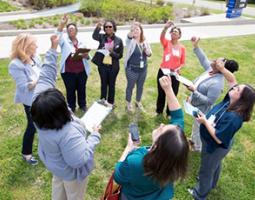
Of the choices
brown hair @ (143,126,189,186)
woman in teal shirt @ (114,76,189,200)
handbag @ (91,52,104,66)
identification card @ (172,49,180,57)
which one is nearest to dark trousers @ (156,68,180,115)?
identification card @ (172,49,180,57)

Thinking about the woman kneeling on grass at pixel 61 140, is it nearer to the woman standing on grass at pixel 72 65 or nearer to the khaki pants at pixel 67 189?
the khaki pants at pixel 67 189

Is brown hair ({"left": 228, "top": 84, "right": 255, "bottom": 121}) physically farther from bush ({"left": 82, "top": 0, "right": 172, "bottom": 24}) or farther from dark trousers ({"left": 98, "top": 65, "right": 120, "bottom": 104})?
bush ({"left": 82, "top": 0, "right": 172, "bottom": 24})

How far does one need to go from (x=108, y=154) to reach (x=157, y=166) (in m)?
2.85

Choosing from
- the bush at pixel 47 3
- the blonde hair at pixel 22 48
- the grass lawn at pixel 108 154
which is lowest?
the grass lawn at pixel 108 154

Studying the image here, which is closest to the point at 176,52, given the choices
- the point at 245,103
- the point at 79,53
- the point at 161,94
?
the point at 161,94

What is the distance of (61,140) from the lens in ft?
8.05

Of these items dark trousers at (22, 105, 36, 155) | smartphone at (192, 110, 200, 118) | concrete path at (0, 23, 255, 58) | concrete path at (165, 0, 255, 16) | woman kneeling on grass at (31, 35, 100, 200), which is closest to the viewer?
woman kneeling on grass at (31, 35, 100, 200)

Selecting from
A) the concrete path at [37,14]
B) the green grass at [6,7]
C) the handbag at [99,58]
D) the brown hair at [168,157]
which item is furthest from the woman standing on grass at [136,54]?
the green grass at [6,7]

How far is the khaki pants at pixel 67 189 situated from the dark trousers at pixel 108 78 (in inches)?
113

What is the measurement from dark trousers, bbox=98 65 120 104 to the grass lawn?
0.39 meters

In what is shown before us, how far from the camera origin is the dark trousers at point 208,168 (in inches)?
136

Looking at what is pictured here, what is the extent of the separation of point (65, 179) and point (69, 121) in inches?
25.7

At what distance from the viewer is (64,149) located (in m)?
2.48

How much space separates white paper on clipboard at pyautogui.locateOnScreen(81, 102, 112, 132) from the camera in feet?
10.1
